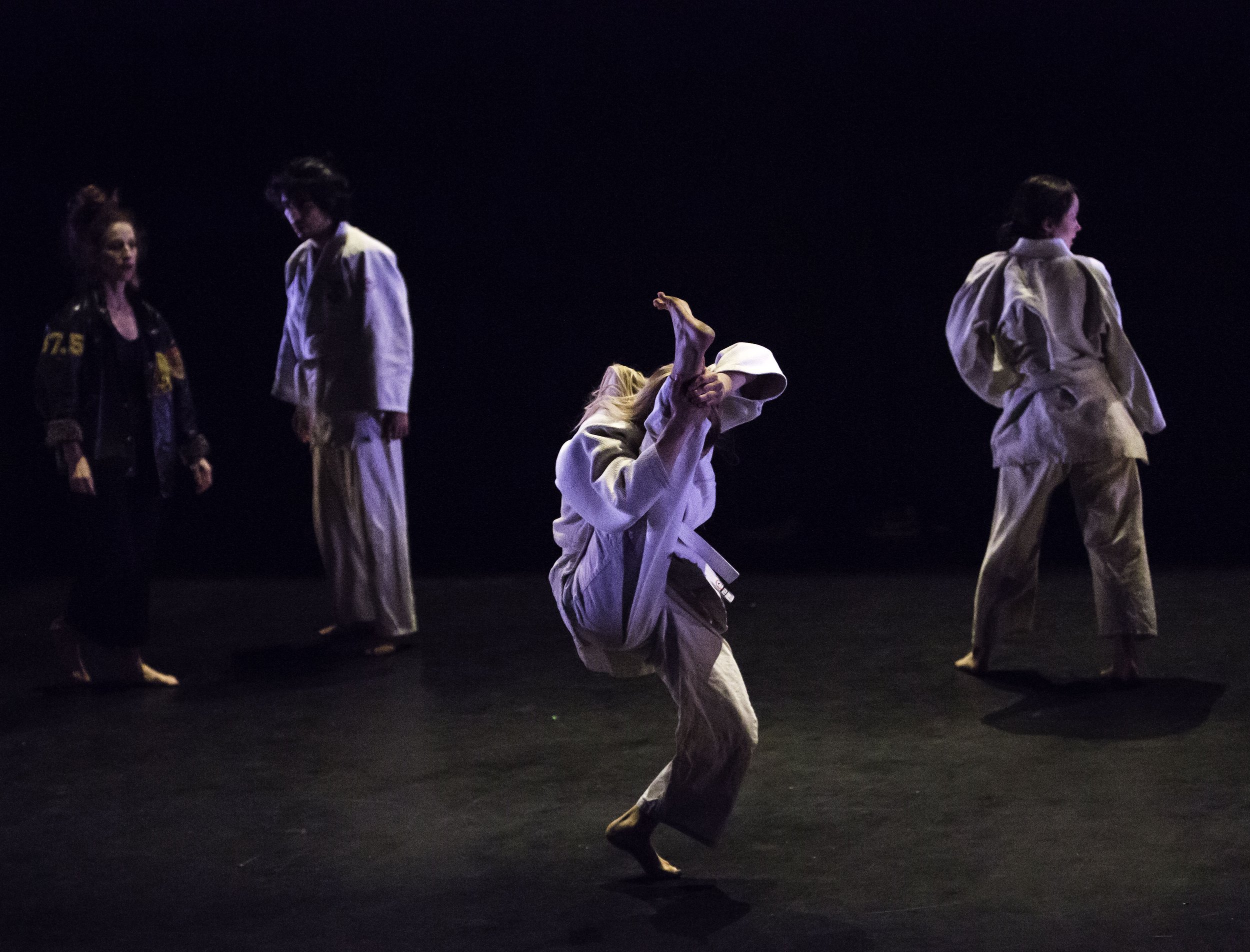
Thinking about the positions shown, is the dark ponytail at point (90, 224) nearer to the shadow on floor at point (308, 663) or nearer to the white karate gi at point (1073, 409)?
the shadow on floor at point (308, 663)

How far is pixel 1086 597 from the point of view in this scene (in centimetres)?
477

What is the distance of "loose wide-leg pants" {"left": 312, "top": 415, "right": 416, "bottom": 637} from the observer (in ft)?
14.0

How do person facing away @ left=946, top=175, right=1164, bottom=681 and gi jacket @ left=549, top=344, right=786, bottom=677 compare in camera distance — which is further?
person facing away @ left=946, top=175, right=1164, bottom=681

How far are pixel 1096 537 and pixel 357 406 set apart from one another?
211cm

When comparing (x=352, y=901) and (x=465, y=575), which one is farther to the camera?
(x=465, y=575)

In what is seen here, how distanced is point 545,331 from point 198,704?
9.02 ft

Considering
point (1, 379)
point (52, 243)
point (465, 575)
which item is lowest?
point (465, 575)

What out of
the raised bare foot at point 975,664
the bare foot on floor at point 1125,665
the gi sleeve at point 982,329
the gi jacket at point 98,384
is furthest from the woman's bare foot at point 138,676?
the bare foot on floor at point 1125,665

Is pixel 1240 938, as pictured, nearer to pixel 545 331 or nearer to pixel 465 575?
pixel 465 575

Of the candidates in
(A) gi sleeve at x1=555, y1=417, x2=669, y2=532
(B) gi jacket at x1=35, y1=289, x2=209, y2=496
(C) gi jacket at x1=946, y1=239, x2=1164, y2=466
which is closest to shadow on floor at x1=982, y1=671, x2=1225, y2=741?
(C) gi jacket at x1=946, y1=239, x2=1164, y2=466

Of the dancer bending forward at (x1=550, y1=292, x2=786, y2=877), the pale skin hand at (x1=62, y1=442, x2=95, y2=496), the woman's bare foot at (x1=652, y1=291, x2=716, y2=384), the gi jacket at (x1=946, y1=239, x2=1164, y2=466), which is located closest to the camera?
the woman's bare foot at (x1=652, y1=291, x2=716, y2=384)

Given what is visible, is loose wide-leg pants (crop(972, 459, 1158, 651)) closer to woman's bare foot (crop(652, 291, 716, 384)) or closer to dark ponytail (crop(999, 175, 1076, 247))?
dark ponytail (crop(999, 175, 1076, 247))

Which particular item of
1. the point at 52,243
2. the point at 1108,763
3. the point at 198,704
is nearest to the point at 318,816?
the point at 198,704

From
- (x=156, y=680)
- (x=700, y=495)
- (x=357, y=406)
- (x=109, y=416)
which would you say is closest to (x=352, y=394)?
(x=357, y=406)
